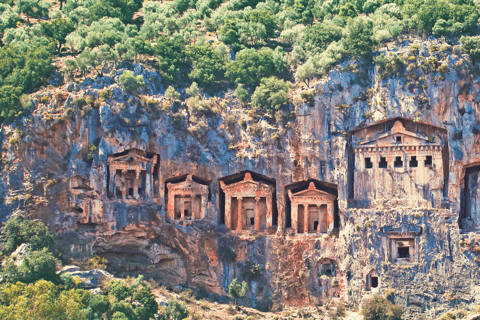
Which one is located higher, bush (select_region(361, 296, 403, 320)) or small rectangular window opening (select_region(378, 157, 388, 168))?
small rectangular window opening (select_region(378, 157, 388, 168))

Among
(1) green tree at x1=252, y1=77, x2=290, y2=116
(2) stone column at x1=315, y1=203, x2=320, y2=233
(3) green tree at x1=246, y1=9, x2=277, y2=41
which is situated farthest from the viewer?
(3) green tree at x1=246, y1=9, x2=277, y2=41

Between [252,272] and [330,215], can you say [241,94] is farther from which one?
[252,272]

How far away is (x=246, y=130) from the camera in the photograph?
275 feet

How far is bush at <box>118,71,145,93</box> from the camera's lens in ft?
275

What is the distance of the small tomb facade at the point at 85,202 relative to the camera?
82125mm

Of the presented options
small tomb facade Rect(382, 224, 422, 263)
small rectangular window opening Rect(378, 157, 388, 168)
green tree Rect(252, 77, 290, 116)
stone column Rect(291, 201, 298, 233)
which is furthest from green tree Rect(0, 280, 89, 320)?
small rectangular window opening Rect(378, 157, 388, 168)

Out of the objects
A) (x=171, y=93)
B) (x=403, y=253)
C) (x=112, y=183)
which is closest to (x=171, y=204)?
(x=112, y=183)

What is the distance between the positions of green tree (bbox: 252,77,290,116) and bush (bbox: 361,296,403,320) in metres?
18.9

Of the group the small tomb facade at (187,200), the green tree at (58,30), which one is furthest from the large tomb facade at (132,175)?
the green tree at (58,30)

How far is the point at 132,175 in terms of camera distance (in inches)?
3327

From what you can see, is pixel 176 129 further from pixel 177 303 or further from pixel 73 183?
pixel 177 303

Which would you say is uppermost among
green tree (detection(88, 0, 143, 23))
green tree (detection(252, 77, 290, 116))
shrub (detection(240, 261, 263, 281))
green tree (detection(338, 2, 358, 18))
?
green tree (detection(88, 0, 143, 23))

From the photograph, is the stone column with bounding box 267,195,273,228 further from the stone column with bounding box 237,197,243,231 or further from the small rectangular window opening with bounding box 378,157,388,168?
the small rectangular window opening with bounding box 378,157,388,168

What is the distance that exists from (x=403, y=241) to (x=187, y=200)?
19.2 meters
